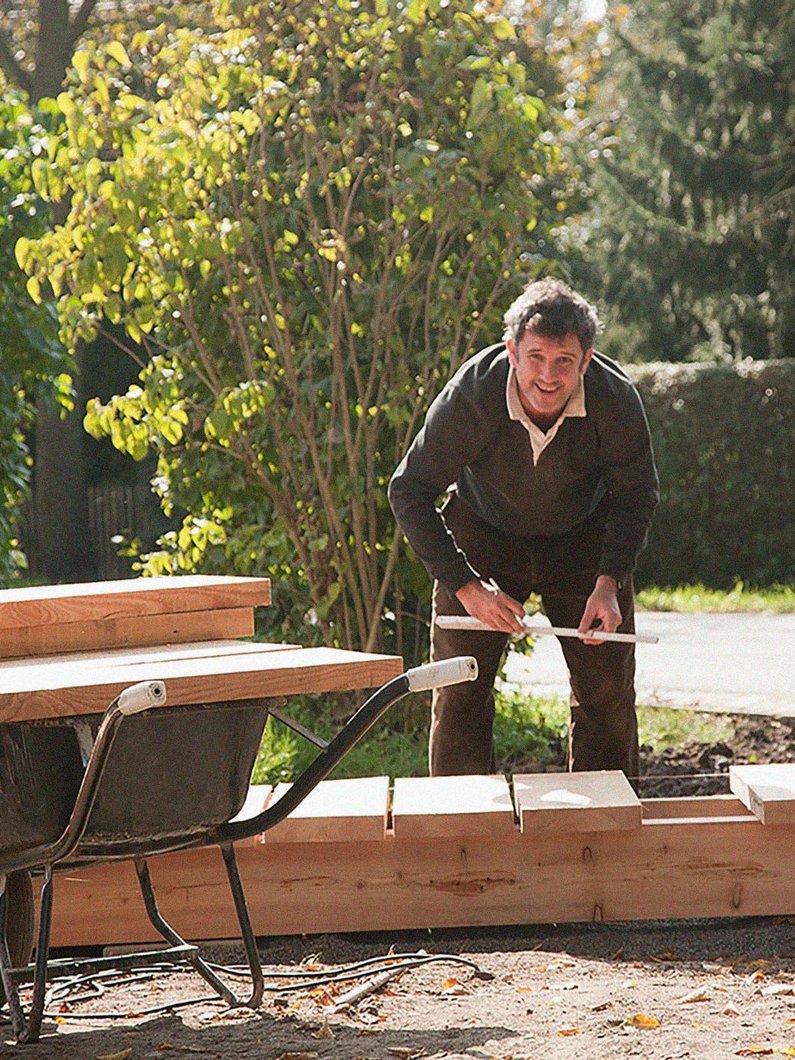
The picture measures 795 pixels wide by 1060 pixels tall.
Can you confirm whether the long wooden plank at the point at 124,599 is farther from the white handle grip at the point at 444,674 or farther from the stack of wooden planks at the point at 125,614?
the white handle grip at the point at 444,674

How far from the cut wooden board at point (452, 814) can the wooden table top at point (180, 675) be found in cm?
63

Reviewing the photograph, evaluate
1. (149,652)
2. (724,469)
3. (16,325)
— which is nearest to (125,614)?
(149,652)

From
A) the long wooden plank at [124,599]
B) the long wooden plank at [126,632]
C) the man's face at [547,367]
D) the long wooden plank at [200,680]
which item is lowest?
the long wooden plank at [200,680]

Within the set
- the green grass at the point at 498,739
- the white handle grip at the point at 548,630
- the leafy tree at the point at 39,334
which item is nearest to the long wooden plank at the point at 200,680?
the white handle grip at the point at 548,630

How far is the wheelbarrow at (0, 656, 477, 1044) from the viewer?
2521mm

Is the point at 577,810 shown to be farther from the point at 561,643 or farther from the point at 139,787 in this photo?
the point at 139,787

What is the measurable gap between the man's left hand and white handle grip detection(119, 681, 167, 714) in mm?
1690

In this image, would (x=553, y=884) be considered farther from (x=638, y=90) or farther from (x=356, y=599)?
(x=638, y=90)

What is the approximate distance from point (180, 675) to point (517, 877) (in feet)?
4.11

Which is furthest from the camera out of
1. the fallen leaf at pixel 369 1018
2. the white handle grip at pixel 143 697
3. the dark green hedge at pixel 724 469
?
the dark green hedge at pixel 724 469

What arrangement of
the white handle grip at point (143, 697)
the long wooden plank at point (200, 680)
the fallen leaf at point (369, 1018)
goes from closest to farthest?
the white handle grip at point (143, 697)
the long wooden plank at point (200, 680)
the fallen leaf at point (369, 1018)

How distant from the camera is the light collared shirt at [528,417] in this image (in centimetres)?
386

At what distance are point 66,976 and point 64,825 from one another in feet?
2.54

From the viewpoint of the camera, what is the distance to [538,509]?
4.06 metres
